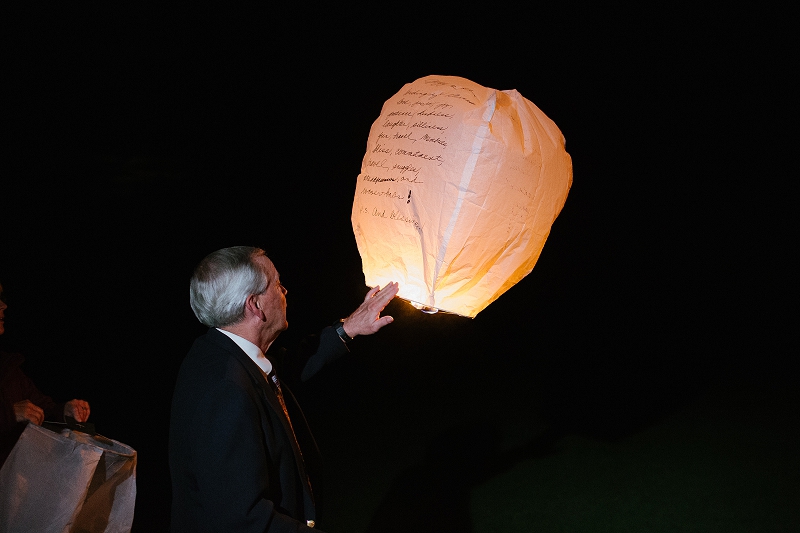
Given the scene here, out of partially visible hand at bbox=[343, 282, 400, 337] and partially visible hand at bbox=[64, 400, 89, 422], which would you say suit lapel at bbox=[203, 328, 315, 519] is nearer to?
partially visible hand at bbox=[343, 282, 400, 337]

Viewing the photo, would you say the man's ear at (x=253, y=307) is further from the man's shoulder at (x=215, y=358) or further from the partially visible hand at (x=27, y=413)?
the partially visible hand at (x=27, y=413)

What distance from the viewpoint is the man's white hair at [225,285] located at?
125cm

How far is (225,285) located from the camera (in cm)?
125

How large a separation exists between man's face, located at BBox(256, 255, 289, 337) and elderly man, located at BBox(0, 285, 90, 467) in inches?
30.4

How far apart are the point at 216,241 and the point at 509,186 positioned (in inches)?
88.1

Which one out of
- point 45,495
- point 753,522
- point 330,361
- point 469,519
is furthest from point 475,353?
point 45,495

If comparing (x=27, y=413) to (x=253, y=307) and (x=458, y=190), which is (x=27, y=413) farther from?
(x=458, y=190)

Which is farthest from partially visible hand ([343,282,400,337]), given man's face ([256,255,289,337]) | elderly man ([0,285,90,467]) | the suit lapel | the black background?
the black background

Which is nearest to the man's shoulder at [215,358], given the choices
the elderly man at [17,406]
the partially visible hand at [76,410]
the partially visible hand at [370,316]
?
the partially visible hand at [370,316]

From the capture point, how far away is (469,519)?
8.39ft

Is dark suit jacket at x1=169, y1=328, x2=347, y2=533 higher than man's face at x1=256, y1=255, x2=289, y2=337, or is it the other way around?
man's face at x1=256, y1=255, x2=289, y2=337

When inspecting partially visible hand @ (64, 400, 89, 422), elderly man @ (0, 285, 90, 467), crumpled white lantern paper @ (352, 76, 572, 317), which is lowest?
partially visible hand @ (64, 400, 89, 422)

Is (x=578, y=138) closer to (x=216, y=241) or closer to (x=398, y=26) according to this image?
(x=398, y=26)

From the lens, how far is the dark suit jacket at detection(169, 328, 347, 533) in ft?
3.59
